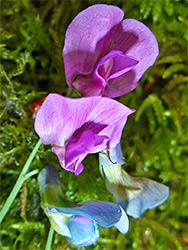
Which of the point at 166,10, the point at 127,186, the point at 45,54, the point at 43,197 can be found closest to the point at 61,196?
the point at 43,197

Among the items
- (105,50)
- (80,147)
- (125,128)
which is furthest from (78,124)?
(125,128)

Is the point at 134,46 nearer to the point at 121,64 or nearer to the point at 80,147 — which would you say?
the point at 121,64

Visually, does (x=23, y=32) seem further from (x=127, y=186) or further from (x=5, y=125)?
(x=127, y=186)

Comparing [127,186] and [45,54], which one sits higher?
[45,54]

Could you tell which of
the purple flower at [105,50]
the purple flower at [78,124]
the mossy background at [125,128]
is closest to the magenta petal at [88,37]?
the purple flower at [105,50]

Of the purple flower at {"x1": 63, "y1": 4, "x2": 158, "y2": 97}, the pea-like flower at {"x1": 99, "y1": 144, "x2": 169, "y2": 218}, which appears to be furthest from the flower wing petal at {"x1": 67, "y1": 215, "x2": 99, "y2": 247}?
the purple flower at {"x1": 63, "y1": 4, "x2": 158, "y2": 97}

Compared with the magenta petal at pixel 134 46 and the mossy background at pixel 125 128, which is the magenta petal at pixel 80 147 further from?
the mossy background at pixel 125 128

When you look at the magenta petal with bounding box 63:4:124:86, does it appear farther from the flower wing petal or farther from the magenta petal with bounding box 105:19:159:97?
the flower wing petal
